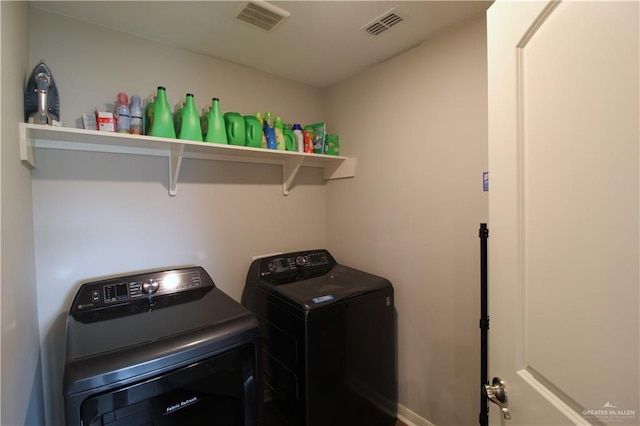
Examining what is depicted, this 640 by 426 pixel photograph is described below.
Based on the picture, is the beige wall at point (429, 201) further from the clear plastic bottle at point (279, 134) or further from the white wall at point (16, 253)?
the white wall at point (16, 253)

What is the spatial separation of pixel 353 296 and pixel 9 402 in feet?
4.36

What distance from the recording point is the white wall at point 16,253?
806 mm

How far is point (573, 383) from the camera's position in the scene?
573mm

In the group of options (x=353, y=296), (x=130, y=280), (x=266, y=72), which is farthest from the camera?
(x=266, y=72)

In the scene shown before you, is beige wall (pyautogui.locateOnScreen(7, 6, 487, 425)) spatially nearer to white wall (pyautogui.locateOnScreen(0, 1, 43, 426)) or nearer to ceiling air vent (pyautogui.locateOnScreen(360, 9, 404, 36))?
white wall (pyautogui.locateOnScreen(0, 1, 43, 426))

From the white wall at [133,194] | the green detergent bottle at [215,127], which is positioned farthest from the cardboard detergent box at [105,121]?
the green detergent bottle at [215,127]

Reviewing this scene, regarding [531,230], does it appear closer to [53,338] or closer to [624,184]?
[624,184]

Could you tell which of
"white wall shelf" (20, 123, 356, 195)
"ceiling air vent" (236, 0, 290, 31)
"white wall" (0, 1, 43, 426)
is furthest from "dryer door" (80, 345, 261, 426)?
"ceiling air vent" (236, 0, 290, 31)

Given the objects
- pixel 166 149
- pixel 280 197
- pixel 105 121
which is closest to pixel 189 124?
pixel 166 149

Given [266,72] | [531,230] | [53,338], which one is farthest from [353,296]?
[266,72]

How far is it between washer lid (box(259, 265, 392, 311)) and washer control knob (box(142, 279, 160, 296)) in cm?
58

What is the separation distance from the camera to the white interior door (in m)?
0.46

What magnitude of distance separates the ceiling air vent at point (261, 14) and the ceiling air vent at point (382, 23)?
0.45 m

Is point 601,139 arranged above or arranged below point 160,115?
below
